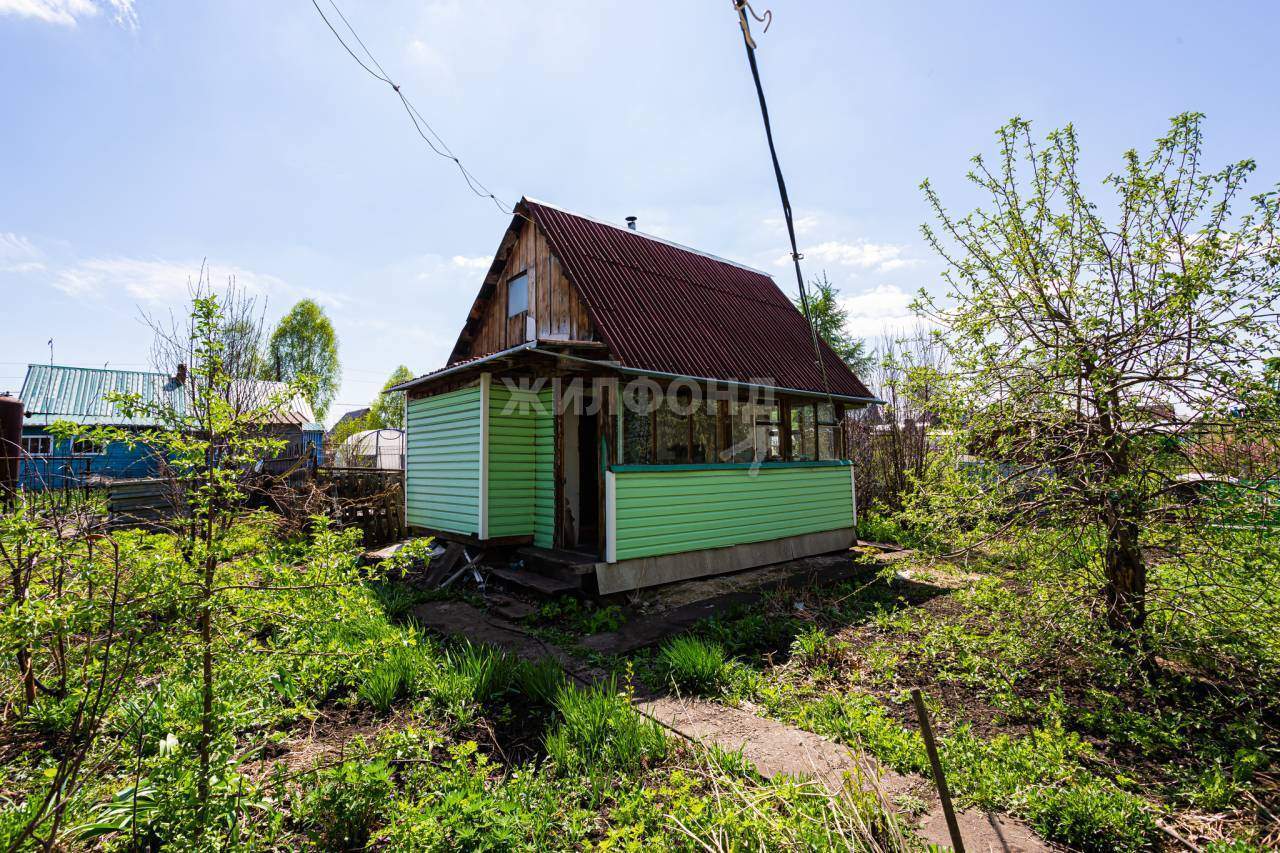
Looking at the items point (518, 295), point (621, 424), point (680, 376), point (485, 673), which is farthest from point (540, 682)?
point (518, 295)

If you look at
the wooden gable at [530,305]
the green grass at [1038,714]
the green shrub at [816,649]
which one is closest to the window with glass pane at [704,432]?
the wooden gable at [530,305]

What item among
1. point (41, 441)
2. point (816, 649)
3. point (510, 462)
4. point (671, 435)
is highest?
point (41, 441)

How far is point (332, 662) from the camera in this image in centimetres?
315

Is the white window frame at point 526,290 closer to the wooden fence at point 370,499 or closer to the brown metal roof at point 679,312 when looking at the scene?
the brown metal roof at point 679,312

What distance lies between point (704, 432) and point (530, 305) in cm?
389

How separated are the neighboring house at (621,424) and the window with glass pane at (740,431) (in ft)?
0.10

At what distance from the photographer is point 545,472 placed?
8.84 meters

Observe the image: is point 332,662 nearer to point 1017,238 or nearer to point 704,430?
point 1017,238

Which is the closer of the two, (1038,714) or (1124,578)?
(1038,714)

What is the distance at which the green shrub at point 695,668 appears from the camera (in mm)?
4609

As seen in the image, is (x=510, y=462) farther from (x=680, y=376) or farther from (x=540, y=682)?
(x=540, y=682)

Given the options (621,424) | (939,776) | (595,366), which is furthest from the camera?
(621,424)

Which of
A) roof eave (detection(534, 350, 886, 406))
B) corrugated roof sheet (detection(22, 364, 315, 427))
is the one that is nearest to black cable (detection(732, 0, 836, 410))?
roof eave (detection(534, 350, 886, 406))

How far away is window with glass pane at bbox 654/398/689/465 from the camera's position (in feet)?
27.1
